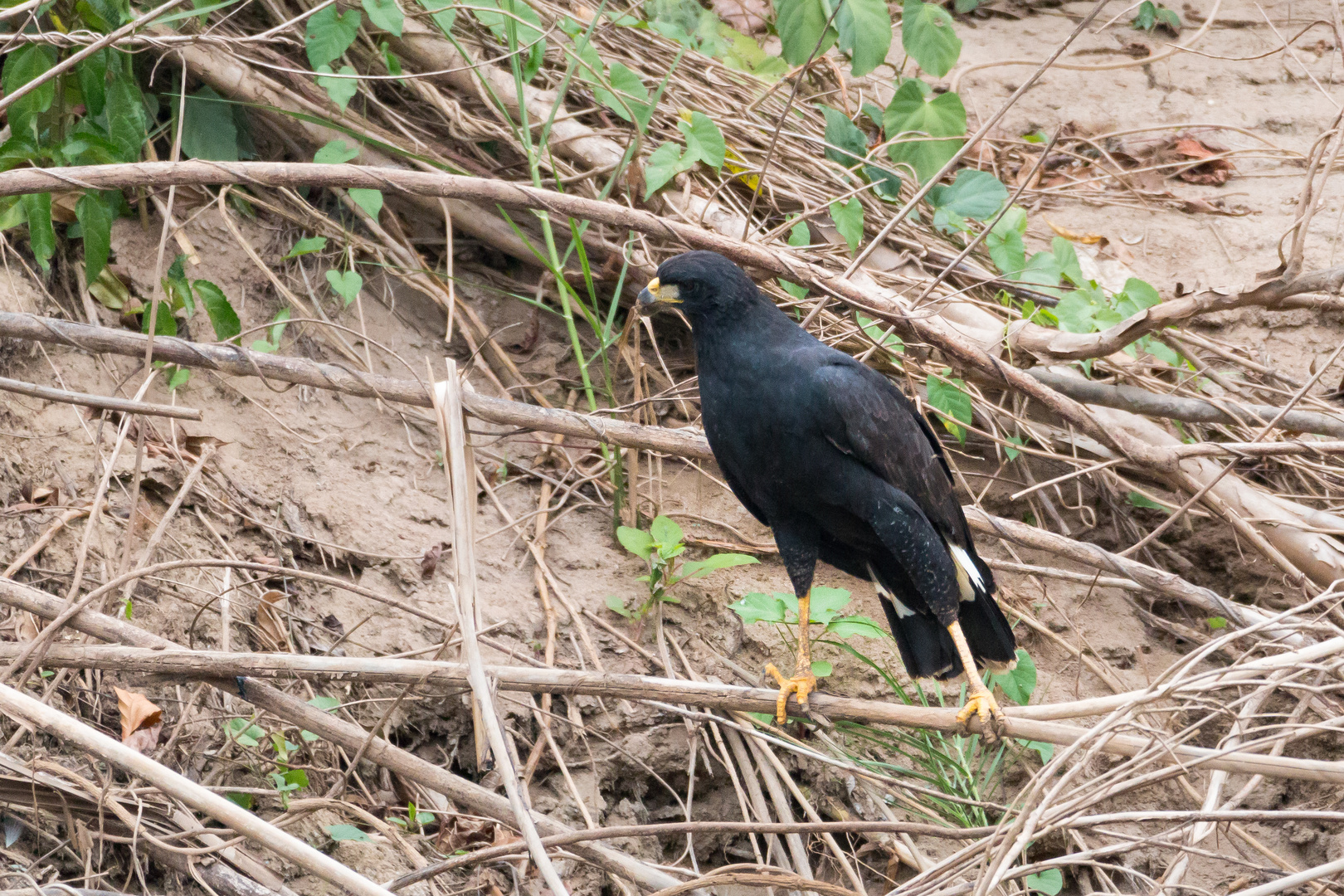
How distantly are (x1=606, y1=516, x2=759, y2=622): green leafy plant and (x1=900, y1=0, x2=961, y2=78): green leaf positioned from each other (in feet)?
6.20

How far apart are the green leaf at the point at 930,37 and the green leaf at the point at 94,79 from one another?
2.72 m

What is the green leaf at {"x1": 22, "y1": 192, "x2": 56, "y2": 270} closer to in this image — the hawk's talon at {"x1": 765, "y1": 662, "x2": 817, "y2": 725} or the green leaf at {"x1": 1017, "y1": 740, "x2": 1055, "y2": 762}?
the hawk's talon at {"x1": 765, "y1": 662, "x2": 817, "y2": 725}

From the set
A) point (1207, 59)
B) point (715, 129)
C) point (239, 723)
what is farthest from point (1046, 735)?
point (1207, 59)

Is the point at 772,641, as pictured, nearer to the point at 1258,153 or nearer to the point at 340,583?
the point at 340,583

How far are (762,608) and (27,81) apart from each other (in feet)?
9.01

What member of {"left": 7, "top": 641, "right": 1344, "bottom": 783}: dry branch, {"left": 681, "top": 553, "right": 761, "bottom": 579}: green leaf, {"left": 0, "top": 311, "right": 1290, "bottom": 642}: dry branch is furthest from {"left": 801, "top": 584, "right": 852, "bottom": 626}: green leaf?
{"left": 7, "top": 641, "right": 1344, "bottom": 783}: dry branch

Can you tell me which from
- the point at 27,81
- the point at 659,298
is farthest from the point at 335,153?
the point at 659,298

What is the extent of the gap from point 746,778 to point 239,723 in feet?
4.90

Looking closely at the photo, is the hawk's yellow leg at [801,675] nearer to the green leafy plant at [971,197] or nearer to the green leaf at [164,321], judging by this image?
the green leafy plant at [971,197]

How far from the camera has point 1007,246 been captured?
4281mm

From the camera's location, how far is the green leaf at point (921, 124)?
4.18 meters

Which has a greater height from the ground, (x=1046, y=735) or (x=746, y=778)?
(x=1046, y=735)

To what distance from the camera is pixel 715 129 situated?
383cm

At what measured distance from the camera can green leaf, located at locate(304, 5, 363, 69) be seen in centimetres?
359
